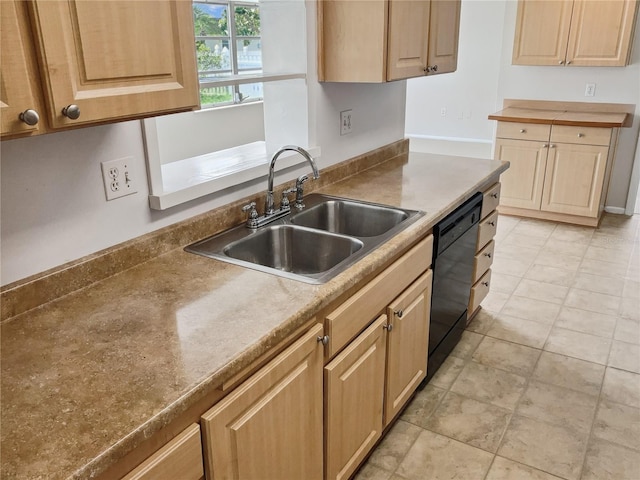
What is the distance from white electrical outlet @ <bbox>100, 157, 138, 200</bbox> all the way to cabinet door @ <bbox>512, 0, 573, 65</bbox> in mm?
3921

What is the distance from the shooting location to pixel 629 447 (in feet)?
7.02

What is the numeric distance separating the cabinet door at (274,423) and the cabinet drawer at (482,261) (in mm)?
Result: 1514

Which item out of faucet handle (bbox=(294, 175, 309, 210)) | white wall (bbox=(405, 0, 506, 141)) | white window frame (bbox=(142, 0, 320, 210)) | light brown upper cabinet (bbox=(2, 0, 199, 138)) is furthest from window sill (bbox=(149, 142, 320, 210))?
white wall (bbox=(405, 0, 506, 141))

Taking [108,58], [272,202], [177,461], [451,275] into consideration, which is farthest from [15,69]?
[451,275]

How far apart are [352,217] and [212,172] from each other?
0.62m

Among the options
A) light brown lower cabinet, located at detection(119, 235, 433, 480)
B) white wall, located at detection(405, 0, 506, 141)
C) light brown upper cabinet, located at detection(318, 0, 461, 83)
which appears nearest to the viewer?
light brown lower cabinet, located at detection(119, 235, 433, 480)

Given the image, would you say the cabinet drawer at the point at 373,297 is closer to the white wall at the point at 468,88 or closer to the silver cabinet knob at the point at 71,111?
the silver cabinet knob at the point at 71,111

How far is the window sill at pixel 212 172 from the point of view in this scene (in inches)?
68.5

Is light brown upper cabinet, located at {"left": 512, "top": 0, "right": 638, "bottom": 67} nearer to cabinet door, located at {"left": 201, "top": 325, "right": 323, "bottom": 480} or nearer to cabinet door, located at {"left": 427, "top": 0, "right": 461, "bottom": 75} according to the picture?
cabinet door, located at {"left": 427, "top": 0, "right": 461, "bottom": 75}

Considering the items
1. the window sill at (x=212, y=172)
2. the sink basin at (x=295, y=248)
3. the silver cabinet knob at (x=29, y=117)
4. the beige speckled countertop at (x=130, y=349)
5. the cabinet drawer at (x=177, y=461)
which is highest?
the silver cabinet knob at (x=29, y=117)

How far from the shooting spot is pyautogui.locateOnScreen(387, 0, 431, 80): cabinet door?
2229mm

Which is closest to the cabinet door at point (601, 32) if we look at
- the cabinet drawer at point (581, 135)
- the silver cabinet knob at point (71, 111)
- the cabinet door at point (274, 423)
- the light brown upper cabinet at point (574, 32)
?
the light brown upper cabinet at point (574, 32)

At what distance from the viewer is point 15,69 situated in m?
0.91

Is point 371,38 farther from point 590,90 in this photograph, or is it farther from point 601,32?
point 590,90
